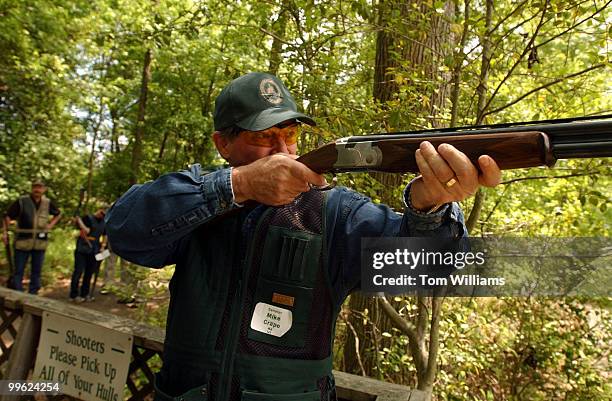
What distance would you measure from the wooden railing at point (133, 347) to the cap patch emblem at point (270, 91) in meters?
1.39

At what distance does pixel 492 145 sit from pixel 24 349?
129 inches

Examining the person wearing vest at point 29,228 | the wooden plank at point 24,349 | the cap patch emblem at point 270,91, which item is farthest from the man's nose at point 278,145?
the person wearing vest at point 29,228

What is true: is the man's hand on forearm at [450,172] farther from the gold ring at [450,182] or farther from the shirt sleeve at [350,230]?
the shirt sleeve at [350,230]

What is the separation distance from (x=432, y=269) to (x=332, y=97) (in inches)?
71.6

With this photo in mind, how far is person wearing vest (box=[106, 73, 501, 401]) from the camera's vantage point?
4.69 ft

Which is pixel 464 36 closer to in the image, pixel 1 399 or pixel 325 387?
pixel 325 387

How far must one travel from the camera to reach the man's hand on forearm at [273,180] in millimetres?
1406

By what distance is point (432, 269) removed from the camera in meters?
1.79

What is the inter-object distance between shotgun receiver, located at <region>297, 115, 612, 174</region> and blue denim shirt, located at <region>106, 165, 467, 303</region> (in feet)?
0.50

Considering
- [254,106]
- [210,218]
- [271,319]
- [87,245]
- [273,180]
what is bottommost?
[271,319]

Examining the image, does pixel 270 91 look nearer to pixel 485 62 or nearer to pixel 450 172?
pixel 450 172

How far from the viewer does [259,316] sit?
4.95ft

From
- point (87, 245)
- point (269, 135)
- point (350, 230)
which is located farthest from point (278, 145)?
point (87, 245)

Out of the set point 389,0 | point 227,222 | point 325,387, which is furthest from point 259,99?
point 389,0
